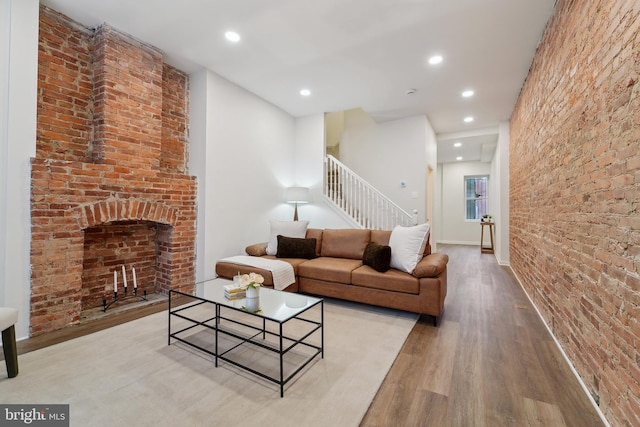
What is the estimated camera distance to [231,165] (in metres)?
4.10

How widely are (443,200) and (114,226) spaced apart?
9.13 meters

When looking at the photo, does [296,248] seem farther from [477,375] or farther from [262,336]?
[477,375]

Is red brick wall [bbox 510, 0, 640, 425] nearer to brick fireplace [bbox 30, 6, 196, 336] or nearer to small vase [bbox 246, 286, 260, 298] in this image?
small vase [bbox 246, 286, 260, 298]

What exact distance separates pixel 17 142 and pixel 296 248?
2867 mm

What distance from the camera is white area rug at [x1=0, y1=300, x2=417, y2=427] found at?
4.93ft

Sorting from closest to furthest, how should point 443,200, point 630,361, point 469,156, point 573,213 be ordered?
point 630,361 < point 573,213 < point 469,156 < point 443,200

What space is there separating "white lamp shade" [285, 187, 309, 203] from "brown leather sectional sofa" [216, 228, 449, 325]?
1.15m

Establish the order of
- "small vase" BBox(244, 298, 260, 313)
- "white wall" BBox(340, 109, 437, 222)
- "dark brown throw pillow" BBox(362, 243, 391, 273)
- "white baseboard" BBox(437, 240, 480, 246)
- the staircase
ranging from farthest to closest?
"white baseboard" BBox(437, 240, 480, 246), "white wall" BBox(340, 109, 437, 222), the staircase, "dark brown throw pillow" BBox(362, 243, 391, 273), "small vase" BBox(244, 298, 260, 313)

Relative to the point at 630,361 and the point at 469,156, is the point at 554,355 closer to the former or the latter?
the point at 630,361

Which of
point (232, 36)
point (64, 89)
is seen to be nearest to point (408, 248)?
point (232, 36)

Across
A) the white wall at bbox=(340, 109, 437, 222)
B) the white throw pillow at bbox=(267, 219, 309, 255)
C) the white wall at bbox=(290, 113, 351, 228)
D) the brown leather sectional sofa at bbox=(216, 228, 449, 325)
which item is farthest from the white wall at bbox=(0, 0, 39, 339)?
the white wall at bbox=(340, 109, 437, 222)

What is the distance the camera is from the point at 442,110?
506 cm

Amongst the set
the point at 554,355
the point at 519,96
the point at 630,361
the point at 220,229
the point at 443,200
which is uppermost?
the point at 519,96

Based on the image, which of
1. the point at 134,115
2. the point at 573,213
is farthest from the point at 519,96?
the point at 134,115
